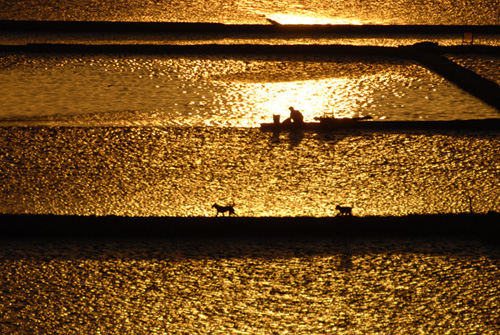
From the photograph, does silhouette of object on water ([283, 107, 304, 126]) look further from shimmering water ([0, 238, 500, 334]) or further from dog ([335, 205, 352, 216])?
shimmering water ([0, 238, 500, 334])

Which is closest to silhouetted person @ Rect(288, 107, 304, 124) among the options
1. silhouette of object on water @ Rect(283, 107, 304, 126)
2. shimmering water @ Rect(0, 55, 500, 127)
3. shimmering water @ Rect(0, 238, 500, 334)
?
silhouette of object on water @ Rect(283, 107, 304, 126)

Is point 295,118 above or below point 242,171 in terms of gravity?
above

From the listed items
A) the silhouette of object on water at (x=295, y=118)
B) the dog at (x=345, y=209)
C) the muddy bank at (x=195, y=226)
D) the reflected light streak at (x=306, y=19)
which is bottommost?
the muddy bank at (x=195, y=226)

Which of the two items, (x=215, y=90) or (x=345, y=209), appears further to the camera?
(x=215, y=90)

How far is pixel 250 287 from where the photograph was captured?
6.14 m

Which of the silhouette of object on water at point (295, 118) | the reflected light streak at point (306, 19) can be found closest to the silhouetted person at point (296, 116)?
the silhouette of object on water at point (295, 118)

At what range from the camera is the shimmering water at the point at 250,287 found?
5.68 m

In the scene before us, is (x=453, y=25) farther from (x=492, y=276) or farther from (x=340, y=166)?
(x=492, y=276)

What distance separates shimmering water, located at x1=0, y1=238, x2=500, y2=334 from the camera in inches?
224

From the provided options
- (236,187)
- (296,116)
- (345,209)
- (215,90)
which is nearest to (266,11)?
(215,90)

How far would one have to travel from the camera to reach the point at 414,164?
331 inches

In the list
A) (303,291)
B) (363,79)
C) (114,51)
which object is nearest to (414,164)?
(303,291)

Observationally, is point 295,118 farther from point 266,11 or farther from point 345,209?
point 266,11

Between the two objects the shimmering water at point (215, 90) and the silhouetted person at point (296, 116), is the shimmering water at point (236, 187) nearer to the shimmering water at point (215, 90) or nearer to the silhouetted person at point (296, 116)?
the shimmering water at point (215, 90)
